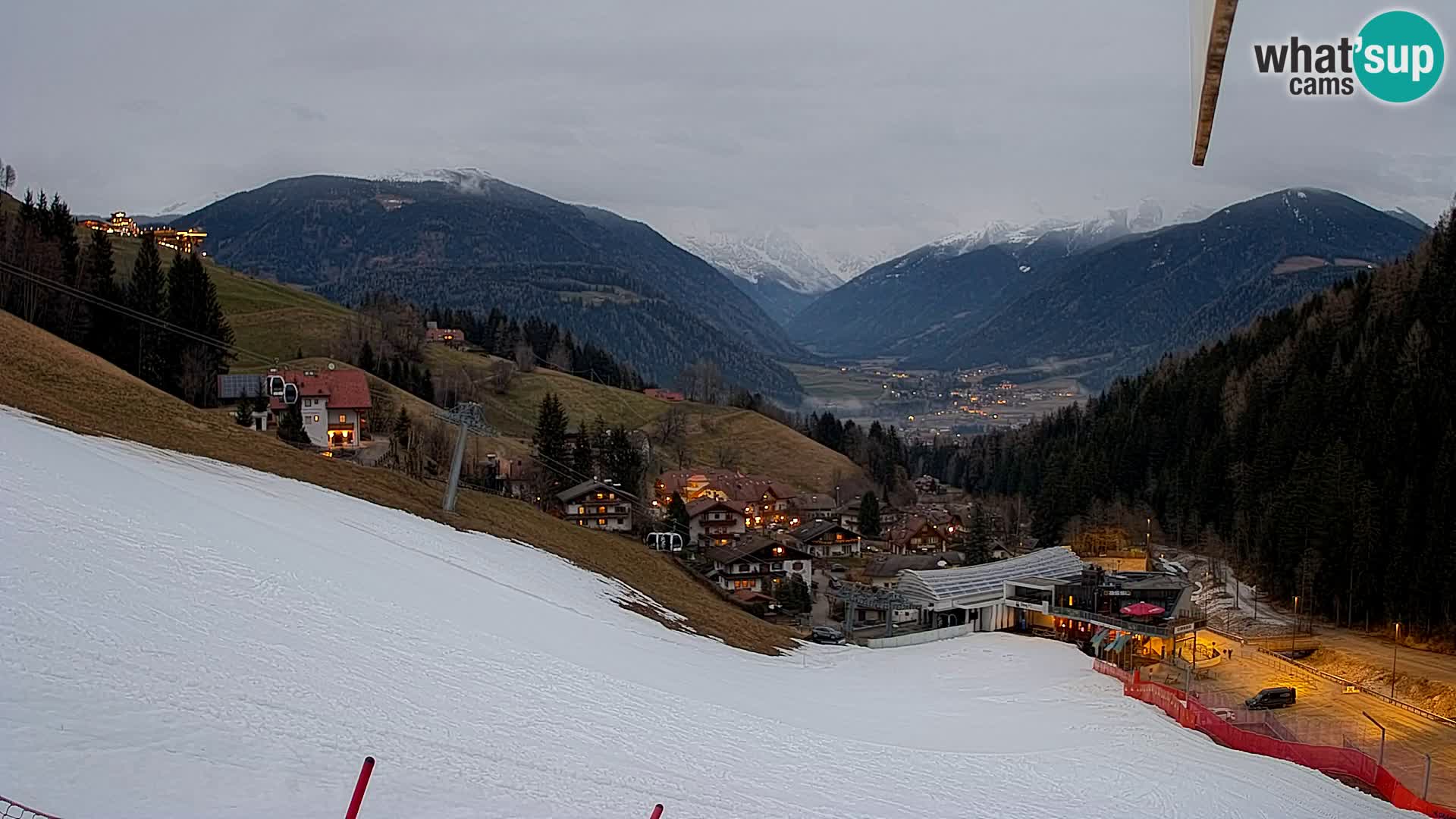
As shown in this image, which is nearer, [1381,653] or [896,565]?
[1381,653]

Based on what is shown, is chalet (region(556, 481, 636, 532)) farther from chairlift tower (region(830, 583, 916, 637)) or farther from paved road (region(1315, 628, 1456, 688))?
paved road (region(1315, 628, 1456, 688))

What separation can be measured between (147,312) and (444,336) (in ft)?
260

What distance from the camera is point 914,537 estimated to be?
252 ft

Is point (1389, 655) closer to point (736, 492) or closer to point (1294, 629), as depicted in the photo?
point (1294, 629)

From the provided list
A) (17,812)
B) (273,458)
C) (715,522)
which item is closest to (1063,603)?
(273,458)

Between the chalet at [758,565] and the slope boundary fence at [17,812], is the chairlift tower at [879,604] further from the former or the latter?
the slope boundary fence at [17,812]

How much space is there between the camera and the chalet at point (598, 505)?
219 ft

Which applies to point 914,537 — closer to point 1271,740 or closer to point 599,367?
point 1271,740

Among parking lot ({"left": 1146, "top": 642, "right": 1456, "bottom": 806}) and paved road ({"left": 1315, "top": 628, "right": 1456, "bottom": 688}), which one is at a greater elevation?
parking lot ({"left": 1146, "top": 642, "right": 1456, "bottom": 806})

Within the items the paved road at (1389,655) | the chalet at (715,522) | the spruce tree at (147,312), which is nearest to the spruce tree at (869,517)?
the chalet at (715,522)

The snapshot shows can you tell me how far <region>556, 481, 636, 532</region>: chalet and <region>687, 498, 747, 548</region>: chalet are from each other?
5.56 meters

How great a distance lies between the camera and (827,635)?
135ft

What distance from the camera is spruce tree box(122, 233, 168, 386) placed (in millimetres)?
52344

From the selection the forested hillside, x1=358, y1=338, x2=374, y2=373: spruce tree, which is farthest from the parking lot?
x1=358, y1=338, x2=374, y2=373: spruce tree
